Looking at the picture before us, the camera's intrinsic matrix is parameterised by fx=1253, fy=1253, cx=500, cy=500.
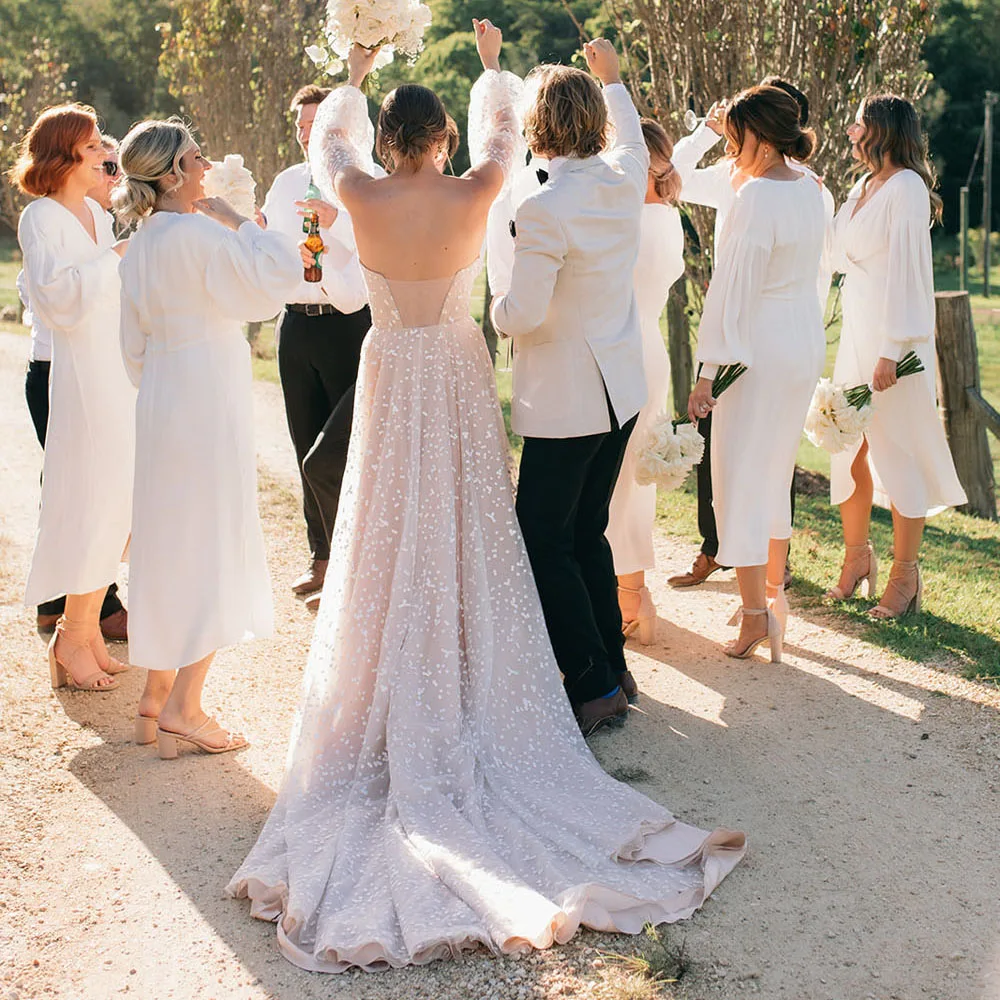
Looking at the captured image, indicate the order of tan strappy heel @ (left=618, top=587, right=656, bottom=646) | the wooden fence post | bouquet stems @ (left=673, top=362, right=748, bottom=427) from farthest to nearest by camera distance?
the wooden fence post
tan strappy heel @ (left=618, top=587, right=656, bottom=646)
bouquet stems @ (left=673, top=362, right=748, bottom=427)

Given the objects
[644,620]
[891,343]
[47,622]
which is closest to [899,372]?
[891,343]

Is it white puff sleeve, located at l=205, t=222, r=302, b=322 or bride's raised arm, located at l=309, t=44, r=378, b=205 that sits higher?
bride's raised arm, located at l=309, t=44, r=378, b=205

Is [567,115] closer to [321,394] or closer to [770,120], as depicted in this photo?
[770,120]

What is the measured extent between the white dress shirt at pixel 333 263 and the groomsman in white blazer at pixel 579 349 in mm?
1681

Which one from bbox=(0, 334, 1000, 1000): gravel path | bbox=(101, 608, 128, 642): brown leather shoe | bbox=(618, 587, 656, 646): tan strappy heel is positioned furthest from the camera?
bbox=(101, 608, 128, 642): brown leather shoe

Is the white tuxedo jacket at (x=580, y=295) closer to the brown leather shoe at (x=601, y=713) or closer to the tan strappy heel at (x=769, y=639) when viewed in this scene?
the brown leather shoe at (x=601, y=713)

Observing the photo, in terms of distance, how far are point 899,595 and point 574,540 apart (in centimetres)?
199

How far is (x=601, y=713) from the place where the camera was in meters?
4.81

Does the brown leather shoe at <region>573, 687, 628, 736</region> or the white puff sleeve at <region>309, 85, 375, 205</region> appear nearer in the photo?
the white puff sleeve at <region>309, 85, 375, 205</region>

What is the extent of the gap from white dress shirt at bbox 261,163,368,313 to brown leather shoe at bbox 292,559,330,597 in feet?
4.50

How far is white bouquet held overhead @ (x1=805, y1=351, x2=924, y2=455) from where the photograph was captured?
5590 mm

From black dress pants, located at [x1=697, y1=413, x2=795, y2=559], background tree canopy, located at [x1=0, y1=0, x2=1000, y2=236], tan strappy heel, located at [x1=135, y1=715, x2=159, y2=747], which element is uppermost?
background tree canopy, located at [x1=0, y1=0, x2=1000, y2=236]

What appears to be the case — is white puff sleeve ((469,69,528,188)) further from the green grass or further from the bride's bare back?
the green grass

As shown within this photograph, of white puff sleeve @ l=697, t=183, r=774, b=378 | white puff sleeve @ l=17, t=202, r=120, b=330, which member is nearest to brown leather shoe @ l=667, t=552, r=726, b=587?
white puff sleeve @ l=697, t=183, r=774, b=378
